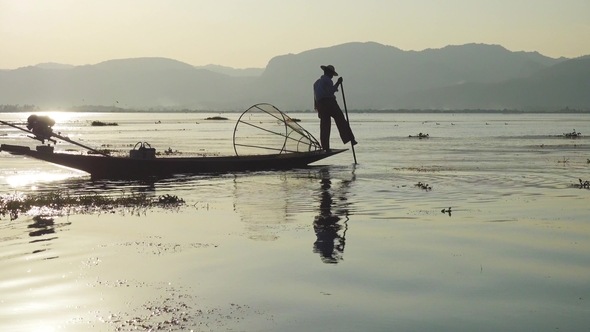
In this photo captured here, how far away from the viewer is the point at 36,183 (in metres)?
27.0

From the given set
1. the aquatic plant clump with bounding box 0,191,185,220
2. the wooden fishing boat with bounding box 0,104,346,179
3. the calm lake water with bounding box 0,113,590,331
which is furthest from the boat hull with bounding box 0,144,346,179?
the calm lake water with bounding box 0,113,590,331

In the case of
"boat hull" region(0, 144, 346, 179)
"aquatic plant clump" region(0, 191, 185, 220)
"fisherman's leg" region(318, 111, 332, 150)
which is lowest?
"aquatic plant clump" region(0, 191, 185, 220)

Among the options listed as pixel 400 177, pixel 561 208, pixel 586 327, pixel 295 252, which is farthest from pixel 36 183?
pixel 586 327

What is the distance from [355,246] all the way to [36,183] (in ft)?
56.9

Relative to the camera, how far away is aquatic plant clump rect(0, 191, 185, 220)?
18.8m

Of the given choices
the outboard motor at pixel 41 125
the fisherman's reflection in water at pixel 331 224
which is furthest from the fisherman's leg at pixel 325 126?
the outboard motor at pixel 41 125

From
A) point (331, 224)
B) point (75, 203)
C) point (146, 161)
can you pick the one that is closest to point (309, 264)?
point (331, 224)

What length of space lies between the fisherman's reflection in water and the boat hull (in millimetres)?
6221

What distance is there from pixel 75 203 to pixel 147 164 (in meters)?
8.01

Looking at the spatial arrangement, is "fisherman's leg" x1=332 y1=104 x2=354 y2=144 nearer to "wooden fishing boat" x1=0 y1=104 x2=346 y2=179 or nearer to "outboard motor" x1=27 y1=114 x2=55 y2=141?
"wooden fishing boat" x1=0 y1=104 x2=346 y2=179

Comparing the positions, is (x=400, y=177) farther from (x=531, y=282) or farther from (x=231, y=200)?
(x=531, y=282)

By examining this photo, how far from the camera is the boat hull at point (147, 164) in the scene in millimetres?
26447

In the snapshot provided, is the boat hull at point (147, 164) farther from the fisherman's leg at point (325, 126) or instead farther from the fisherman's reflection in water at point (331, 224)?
the fisherman's reflection in water at point (331, 224)

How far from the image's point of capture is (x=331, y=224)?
16516mm
